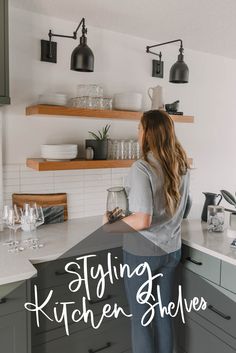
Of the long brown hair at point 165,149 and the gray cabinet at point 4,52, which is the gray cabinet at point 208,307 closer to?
the long brown hair at point 165,149

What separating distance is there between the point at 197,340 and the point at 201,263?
46 centimetres

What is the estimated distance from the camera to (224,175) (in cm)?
322

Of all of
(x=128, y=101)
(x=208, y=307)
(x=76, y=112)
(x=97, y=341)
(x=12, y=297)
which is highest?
(x=128, y=101)

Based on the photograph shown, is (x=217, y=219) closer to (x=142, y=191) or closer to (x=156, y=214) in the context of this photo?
(x=156, y=214)

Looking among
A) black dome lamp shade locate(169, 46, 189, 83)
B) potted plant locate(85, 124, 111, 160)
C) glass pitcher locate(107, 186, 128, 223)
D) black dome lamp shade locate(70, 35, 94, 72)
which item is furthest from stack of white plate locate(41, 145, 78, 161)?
black dome lamp shade locate(169, 46, 189, 83)

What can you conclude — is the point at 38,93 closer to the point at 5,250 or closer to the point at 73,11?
the point at 73,11

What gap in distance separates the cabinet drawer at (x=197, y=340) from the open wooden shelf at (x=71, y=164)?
42.0 inches

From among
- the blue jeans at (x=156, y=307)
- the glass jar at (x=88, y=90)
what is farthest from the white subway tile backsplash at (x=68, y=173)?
the blue jeans at (x=156, y=307)

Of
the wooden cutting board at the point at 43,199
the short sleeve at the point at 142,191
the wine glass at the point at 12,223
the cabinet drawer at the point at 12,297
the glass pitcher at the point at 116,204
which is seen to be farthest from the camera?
the wooden cutting board at the point at 43,199

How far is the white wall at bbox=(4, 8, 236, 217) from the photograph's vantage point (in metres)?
2.13

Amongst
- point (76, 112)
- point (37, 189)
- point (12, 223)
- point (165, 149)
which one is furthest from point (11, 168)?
point (165, 149)

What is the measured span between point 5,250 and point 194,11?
1767 mm

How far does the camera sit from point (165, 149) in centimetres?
161

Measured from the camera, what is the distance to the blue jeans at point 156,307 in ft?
5.65
